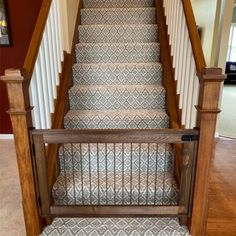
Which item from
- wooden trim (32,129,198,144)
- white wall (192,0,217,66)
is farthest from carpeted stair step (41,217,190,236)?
white wall (192,0,217,66)

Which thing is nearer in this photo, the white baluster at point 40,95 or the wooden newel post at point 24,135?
the wooden newel post at point 24,135

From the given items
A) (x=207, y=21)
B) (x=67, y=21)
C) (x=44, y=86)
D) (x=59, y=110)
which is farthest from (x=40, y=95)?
(x=207, y=21)

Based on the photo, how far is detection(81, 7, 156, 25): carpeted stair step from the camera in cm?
275

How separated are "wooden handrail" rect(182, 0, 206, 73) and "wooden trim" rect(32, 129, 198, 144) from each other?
389mm

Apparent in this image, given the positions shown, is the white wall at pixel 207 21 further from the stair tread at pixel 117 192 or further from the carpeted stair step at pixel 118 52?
the stair tread at pixel 117 192

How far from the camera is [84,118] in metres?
2.01

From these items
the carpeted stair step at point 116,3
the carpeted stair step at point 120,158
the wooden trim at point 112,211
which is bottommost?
the wooden trim at point 112,211

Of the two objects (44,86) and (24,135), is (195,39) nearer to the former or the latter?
(44,86)

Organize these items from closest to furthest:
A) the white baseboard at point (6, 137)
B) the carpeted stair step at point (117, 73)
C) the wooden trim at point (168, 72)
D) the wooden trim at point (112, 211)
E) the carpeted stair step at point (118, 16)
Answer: the wooden trim at point (112, 211), the wooden trim at point (168, 72), the carpeted stair step at point (117, 73), the carpeted stair step at point (118, 16), the white baseboard at point (6, 137)

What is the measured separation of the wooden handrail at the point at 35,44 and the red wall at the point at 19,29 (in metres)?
1.32

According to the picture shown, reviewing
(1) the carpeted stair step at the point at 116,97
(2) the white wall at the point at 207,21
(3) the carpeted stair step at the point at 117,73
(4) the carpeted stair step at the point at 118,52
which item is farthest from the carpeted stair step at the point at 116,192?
(2) the white wall at the point at 207,21

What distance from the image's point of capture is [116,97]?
217 cm

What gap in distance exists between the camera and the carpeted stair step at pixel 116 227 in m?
1.52

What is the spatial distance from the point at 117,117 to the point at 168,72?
2.09 ft
